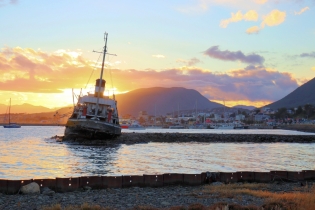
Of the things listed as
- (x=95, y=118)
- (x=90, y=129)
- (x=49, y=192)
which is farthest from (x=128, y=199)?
(x=95, y=118)

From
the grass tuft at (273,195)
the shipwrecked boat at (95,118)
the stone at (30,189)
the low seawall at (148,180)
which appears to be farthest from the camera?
the shipwrecked boat at (95,118)

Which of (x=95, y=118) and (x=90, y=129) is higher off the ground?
(x=95, y=118)

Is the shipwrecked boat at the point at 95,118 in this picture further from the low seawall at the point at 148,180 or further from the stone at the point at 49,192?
the stone at the point at 49,192

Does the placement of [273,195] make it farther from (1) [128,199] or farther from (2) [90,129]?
(2) [90,129]

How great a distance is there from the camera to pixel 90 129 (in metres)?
52.2

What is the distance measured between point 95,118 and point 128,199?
42147 mm

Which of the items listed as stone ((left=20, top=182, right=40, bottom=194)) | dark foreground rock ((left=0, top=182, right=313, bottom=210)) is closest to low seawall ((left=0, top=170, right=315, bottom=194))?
stone ((left=20, top=182, right=40, bottom=194))

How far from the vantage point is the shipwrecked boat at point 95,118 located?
52469 millimetres

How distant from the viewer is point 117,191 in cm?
1397

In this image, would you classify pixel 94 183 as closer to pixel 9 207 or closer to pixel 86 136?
pixel 9 207

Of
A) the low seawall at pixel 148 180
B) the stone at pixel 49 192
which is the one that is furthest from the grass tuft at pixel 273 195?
the stone at pixel 49 192

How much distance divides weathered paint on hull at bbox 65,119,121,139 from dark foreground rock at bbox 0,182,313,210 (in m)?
38.5

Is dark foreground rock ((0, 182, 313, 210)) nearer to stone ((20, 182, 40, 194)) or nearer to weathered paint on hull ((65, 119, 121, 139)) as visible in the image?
stone ((20, 182, 40, 194))

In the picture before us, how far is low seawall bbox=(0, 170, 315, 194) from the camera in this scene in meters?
13.8
